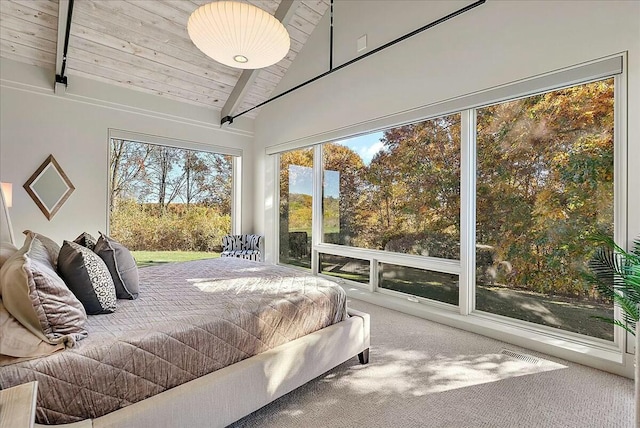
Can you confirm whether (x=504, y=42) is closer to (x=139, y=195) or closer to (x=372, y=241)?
(x=372, y=241)

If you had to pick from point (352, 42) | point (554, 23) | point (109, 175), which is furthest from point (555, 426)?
point (109, 175)

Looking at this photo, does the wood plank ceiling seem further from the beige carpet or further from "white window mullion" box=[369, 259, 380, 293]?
the beige carpet

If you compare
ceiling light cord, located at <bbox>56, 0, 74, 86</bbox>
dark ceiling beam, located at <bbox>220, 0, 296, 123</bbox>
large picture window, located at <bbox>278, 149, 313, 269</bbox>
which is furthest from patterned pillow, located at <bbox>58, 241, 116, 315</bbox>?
dark ceiling beam, located at <bbox>220, 0, 296, 123</bbox>

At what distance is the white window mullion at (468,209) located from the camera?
3213 mm

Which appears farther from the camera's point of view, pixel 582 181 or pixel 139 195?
pixel 139 195

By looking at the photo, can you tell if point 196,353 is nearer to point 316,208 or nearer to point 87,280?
point 87,280

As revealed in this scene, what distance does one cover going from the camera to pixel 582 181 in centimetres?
256

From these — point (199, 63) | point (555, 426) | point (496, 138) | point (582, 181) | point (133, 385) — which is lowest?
point (555, 426)

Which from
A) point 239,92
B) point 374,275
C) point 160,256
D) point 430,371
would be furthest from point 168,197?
point 430,371

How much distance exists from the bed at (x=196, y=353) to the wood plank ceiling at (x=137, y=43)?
3317mm

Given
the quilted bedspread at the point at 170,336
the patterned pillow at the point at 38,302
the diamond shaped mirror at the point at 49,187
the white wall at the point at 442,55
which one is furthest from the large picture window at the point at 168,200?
the patterned pillow at the point at 38,302

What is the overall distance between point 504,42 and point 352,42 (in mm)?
2031

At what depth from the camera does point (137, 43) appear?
13.4 ft

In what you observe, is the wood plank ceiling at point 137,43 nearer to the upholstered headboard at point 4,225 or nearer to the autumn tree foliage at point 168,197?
the autumn tree foliage at point 168,197
